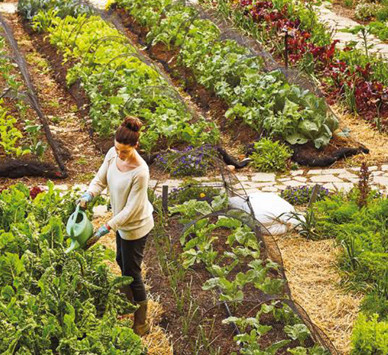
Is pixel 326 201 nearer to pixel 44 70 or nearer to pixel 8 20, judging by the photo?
pixel 44 70

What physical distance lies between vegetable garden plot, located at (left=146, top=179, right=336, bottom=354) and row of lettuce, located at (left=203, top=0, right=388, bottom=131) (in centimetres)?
346

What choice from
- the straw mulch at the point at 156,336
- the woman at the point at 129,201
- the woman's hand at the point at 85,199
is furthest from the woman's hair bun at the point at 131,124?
the straw mulch at the point at 156,336

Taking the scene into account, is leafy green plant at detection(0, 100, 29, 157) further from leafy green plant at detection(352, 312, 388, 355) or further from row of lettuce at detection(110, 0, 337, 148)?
leafy green plant at detection(352, 312, 388, 355)

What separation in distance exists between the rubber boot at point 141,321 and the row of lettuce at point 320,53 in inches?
190

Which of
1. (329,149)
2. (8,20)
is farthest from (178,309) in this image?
(8,20)

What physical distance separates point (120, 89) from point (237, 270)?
389 centimetres

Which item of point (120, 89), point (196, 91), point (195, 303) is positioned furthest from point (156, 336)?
point (196, 91)

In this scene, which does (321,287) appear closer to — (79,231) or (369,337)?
(369,337)

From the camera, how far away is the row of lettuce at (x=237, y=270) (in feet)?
17.0

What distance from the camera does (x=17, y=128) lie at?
30.8 ft

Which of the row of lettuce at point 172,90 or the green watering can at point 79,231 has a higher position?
the green watering can at point 79,231

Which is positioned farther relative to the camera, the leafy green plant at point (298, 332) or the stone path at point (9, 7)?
the stone path at point (9, 7)

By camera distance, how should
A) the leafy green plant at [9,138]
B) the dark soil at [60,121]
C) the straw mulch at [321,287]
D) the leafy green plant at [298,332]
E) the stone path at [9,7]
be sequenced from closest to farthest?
1. the leafy green plant at [298,332]
2. the straw mulch at [321,287]
3. the leafy green plant at [9,138]
4. the dark soil at [60,121]
5. the stone path at [9,7]

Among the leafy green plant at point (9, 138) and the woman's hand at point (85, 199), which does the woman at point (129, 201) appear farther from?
the leafy green plant at point (9, 138)
